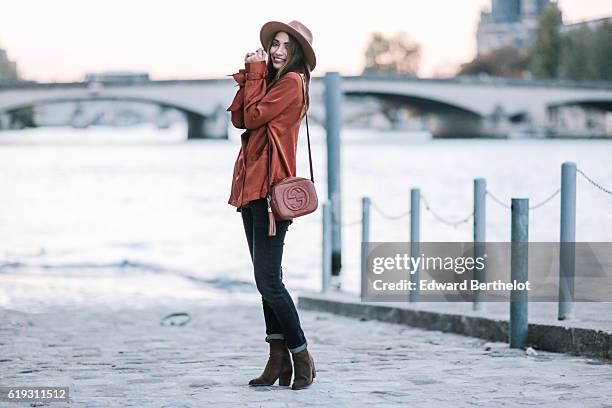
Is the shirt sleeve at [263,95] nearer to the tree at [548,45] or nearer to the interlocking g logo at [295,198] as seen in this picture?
the interlocking g logo at [295,198]

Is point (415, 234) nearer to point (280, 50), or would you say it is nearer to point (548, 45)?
point (280, 50)

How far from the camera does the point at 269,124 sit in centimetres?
362

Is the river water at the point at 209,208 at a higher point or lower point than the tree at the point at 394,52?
lower

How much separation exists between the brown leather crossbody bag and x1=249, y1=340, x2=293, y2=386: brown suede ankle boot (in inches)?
17.9

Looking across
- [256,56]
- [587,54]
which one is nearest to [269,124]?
Answer: [256,56]

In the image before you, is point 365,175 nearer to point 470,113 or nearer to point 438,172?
point 438,172

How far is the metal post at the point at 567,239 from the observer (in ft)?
16.1

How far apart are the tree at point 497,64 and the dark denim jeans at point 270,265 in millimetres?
98486

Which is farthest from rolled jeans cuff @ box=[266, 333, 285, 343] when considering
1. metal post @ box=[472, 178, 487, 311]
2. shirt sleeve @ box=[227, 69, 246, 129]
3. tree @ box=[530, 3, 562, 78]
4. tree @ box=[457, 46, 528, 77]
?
tree @ box=[457, 46, 528, 77]

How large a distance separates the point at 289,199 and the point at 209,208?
21.8m

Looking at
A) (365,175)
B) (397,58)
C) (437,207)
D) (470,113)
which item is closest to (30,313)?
(437,207)

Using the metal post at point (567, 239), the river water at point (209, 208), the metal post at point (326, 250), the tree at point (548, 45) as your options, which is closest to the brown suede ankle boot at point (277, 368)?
the metal post at point (567, 239)

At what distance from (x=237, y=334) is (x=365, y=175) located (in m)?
31.1

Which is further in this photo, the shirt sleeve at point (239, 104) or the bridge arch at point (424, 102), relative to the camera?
the bridge arch at point (424, 102)
